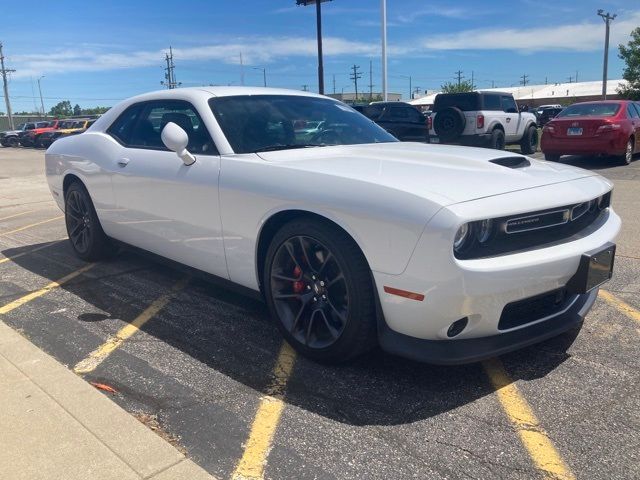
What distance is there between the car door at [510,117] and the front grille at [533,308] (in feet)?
45.3

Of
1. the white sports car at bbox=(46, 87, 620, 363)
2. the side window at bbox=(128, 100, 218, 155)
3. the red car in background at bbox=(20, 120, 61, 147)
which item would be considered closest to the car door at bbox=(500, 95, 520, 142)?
the white sports car at bbox=(46, 87, 620, 363)

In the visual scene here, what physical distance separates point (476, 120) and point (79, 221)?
11903mm

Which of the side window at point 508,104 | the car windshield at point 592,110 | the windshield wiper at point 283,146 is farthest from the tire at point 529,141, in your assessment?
the windshield wiper at point 283,146

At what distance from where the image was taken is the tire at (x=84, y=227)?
5195mm

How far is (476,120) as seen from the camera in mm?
15094

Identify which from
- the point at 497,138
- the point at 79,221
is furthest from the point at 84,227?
the point at 497,138

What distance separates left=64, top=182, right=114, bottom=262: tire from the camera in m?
5.20

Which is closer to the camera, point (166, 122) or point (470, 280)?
point (470, 280)

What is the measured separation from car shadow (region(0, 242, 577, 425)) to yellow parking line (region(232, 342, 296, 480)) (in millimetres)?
45

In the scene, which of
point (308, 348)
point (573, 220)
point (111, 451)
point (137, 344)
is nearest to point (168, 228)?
point (137, 344)

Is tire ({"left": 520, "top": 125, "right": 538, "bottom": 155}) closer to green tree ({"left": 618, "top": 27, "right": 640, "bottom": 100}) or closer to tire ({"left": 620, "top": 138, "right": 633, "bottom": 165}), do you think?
tire ({"left": 620, "top": 138, "right": 633, "bottom": 165})

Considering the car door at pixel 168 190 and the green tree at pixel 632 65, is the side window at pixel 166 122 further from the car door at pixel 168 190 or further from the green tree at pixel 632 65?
the green tree at pixel 632 65

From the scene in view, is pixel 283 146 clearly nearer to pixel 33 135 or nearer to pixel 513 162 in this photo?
pixel 513 162

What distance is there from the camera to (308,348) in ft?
10.6
